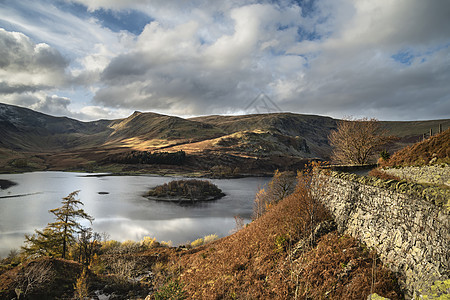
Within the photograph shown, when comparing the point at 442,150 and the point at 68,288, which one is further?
the point at 442,150

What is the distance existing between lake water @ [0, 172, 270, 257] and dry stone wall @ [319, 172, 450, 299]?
38.9m

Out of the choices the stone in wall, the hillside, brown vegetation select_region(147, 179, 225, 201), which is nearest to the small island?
brown vegetation select_region(147, 179, 225, 201)

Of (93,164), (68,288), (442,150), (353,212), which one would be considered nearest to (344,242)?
(353,212)

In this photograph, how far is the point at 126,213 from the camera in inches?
2441

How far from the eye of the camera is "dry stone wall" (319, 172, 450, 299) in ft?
20.7

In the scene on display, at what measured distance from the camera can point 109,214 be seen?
61.3 metres

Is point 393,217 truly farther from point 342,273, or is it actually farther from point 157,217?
point 157,217

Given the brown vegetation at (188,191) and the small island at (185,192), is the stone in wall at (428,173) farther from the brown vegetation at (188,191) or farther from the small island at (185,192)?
the brown vegetation at (188,191)

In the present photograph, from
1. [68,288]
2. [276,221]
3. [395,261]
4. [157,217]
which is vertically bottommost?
[157,217]

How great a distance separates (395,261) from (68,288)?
1939cm

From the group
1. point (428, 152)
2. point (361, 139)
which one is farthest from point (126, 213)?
point (428, 152)

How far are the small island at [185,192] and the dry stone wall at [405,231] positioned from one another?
70937mm

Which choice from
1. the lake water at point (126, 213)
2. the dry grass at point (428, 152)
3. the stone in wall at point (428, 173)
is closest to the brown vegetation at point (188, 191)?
the lake water at point (126, 213)

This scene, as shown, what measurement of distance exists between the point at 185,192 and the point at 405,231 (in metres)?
79.9
